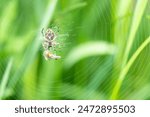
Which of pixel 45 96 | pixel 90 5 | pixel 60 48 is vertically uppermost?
pixel 90 5

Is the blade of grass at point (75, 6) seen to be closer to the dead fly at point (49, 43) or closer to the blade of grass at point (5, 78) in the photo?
the dead fly at point (49, 43)

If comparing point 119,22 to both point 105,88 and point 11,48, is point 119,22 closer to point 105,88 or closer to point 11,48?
point 105,88

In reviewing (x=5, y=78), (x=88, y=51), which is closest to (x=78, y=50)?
(x=88, y=51)

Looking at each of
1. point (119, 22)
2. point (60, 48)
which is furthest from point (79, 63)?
point (119, 22)

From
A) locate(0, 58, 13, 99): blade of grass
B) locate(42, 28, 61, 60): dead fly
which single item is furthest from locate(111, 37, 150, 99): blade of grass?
locate(0, 58, 13, 99): blade of grass

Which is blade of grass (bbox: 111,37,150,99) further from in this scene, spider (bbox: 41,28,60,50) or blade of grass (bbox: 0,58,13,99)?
blade of grass (bbox: 0,58,13,99)
